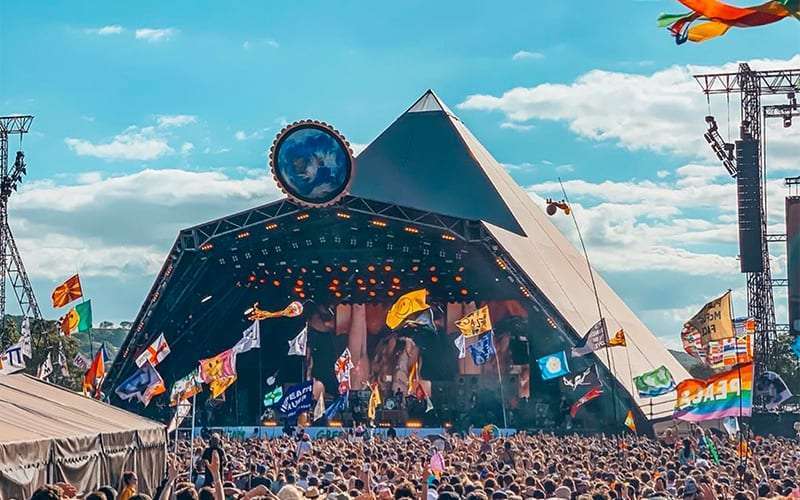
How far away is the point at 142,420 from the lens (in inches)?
834

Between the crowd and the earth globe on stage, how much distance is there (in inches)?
757

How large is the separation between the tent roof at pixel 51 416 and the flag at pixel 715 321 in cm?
1247

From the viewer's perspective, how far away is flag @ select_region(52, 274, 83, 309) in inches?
1484

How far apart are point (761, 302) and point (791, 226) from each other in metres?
3.63

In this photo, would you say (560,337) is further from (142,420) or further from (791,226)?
(142,420)

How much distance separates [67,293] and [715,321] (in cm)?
1894

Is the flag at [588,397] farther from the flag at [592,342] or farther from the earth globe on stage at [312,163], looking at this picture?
the earth globe on stage at [312,163]

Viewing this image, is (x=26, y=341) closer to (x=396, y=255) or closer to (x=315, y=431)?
(x=315, y=431)

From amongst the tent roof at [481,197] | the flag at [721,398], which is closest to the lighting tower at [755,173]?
the tent roof at [481,197]

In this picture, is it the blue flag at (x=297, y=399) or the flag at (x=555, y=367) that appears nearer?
the blue flag at (x=297, y=399)

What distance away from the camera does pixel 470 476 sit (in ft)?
54.5

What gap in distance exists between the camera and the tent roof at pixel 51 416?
47.6 feet

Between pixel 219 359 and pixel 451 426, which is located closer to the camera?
pixel 219 359

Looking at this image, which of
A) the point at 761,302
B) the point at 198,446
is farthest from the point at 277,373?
the point at 198,446
